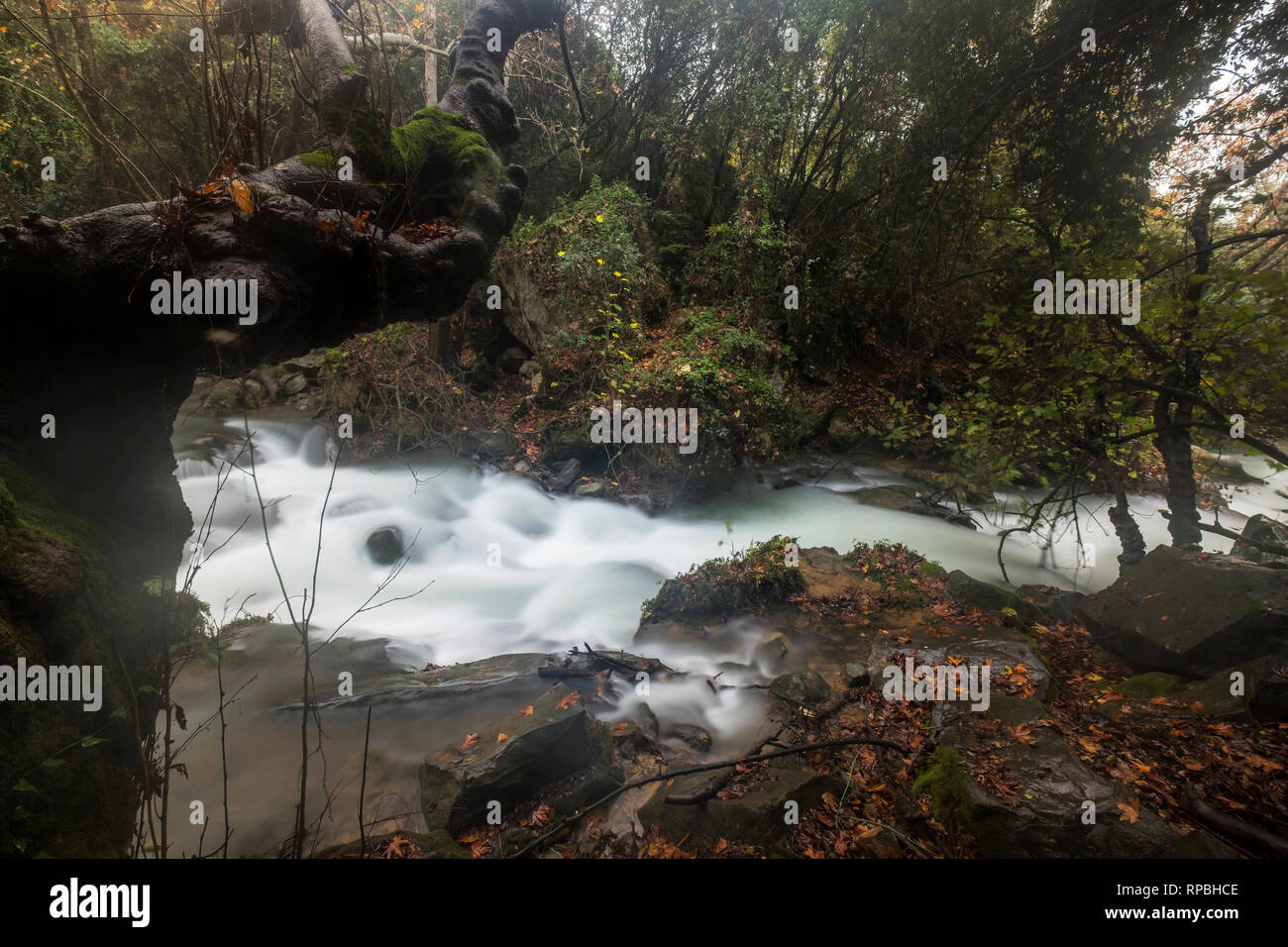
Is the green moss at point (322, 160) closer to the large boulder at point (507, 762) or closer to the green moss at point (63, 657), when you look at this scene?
the green moss at point (63, 657)

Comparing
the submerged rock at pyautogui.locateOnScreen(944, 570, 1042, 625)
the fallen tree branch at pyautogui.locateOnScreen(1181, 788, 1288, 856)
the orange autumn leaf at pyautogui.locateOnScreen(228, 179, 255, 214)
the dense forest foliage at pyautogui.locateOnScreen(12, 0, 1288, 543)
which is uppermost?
the dense forest foliage at pyautogui.locateOnScreen(12, 0, 1288, 543)

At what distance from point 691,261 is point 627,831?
1312 centimetres

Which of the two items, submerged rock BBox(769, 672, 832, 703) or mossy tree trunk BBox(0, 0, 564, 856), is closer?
mossy tree trunk BBox(0, 0, 564, 856)

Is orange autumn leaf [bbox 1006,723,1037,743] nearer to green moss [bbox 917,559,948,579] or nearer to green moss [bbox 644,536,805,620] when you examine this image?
green moss [bbox 644,536,805,620]

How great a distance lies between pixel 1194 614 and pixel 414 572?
936 centimetres

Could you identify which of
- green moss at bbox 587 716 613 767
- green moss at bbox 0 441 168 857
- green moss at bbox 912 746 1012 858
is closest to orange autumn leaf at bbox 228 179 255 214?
green moss at bbox 0 441 168 857

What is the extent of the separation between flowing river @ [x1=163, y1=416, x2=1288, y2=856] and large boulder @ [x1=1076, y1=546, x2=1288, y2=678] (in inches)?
104

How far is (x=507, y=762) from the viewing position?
3930 millimetres

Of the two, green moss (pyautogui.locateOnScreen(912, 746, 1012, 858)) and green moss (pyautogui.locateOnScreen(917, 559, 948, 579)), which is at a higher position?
green moss (pyautogui.locateOnScreen(917, 559, 948, 579))

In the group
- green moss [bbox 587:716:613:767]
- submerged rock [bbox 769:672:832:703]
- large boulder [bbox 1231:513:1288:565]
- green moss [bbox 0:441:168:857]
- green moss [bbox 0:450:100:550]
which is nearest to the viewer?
green moss [bbox 0:441:168:857]

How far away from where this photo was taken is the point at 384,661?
19.9ft

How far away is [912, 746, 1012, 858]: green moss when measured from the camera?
3.15m
